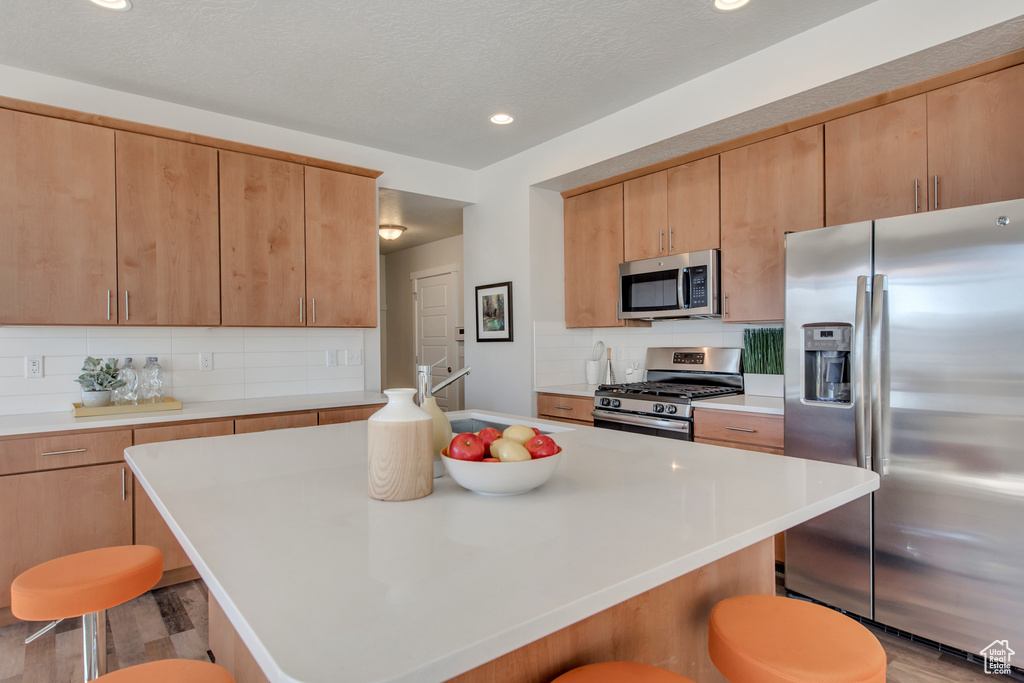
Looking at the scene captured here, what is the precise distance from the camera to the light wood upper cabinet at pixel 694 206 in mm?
3318

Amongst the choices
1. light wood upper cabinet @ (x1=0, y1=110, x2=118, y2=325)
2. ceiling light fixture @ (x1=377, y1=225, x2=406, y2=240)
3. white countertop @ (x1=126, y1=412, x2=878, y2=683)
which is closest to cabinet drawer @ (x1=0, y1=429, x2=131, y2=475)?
light wood upper cabinet @ (x1=0, y1=110, x2=118, y2=325)

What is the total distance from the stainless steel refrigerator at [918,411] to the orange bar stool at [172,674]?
2.21m

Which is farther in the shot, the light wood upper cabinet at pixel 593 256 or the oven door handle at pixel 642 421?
the light wood upper cabinet at pixel 593 256

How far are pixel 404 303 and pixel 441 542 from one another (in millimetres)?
6056

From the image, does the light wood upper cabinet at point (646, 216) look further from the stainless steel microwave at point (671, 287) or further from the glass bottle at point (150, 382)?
the glass bottle at point (150, 382)

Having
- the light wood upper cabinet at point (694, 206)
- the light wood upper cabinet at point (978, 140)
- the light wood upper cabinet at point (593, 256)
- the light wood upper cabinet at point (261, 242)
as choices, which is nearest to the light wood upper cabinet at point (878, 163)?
the light wood upper cabinet at point (978, 140)

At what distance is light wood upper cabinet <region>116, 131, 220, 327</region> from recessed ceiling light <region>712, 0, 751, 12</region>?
102 inches

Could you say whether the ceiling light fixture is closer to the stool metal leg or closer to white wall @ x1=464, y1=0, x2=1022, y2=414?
white wall @ x1=464, y1=0, x2=1022, y2=414

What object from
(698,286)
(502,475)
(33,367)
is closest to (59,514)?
(33,367)

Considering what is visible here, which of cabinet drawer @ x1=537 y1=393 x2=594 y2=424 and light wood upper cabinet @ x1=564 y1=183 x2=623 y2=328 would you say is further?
light wood upper cabinet @ x1=564 y1=183 x2=623 y2=328

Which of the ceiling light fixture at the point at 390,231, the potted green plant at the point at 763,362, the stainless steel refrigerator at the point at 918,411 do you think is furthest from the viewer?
the ceiling light fixture at the point at 390,231

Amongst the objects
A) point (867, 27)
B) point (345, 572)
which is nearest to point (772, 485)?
point (345, 572)

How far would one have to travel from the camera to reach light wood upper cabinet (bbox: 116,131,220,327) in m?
2.87

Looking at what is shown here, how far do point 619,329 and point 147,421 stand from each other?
3.01m
